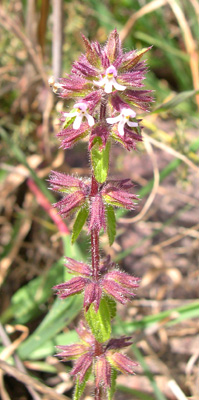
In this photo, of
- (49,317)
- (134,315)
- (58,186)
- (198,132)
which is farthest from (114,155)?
(58,186)

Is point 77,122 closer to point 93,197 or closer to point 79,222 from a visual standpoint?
point 93,197

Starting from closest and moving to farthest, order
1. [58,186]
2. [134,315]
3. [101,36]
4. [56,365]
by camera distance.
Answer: [58,186]
[56,365]
[134,315]
[101,36]

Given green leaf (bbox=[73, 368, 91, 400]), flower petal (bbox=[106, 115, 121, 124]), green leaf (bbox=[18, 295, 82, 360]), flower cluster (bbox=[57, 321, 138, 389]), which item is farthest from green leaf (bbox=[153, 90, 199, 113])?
green leaf (bbox=[73, 368, 91, 400])

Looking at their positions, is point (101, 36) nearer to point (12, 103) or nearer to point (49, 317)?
point (12, 103)

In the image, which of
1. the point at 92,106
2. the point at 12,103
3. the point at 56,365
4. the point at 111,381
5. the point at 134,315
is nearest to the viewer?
the point at 92,106

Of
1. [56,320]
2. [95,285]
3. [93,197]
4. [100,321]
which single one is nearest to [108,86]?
[93,197]

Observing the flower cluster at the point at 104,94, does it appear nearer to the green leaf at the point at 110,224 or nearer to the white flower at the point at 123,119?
the white flower at the point at 123,119

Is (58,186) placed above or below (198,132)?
below

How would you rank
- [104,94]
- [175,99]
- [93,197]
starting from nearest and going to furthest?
1. [104,94]
2. [93,197]
3. [175,99]
